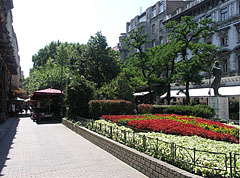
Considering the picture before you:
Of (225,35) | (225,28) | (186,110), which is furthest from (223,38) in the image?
(186,110)

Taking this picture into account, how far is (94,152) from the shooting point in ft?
30.2

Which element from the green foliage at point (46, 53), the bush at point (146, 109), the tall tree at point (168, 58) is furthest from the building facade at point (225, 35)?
the green foliage at point (46, 53)

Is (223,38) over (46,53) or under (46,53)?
under

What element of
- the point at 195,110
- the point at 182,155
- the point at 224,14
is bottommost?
the point at 182,155

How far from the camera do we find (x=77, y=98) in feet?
59.6

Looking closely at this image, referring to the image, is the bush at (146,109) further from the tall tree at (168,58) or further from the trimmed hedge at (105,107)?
the tall tree at (168,58)

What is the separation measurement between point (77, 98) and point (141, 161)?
12.3m

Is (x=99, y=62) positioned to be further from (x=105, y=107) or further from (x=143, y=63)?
(x=105, y=107)

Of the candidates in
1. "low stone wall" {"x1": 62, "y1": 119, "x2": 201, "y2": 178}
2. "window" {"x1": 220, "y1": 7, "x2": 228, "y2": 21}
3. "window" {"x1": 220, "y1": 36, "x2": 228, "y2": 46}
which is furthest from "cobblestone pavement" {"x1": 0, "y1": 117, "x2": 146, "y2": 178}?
"window" {"x1": 220, "y1": 7, "x2": 228, "y2": 21}

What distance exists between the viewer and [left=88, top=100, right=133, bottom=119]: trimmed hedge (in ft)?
54.9

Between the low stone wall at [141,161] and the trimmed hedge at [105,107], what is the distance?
625 centimetres

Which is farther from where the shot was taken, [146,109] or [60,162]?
[146,109]

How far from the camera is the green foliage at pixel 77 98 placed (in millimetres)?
18234

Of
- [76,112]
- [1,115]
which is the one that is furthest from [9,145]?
[1,115]
